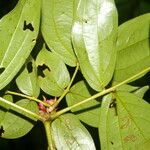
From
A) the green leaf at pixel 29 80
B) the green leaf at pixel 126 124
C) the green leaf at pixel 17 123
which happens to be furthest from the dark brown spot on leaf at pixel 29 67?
the green leaf at pixel 126 124

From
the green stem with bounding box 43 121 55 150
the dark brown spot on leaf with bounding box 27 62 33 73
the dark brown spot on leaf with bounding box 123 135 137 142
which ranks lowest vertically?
the dark brown spot on leaf with bounding box 123 135 137 142

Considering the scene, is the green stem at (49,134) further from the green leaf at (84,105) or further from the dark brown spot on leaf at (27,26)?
the dark brown spot on leaf at (27,26)

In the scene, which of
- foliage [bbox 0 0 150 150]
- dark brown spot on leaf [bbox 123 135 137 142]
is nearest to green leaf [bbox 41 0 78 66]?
foliage [bbox 0 0 150 150]

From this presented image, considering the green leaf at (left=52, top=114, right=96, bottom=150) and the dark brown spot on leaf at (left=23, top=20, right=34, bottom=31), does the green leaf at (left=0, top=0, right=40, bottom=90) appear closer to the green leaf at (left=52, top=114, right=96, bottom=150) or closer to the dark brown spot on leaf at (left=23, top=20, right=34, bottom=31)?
the dark brown spot on leaf at (left=23, top=20, right=34, bottom=31)

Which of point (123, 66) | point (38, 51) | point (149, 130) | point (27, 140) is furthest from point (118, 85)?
point (27, 140)

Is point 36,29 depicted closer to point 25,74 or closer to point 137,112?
point 25,74

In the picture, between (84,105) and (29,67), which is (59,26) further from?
(84,105)

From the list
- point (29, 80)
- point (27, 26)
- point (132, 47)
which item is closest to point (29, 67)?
point (29, 80)

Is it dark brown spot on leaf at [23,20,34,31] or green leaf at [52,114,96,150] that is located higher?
dark brown spot on leaf at [23,20,34,31]
